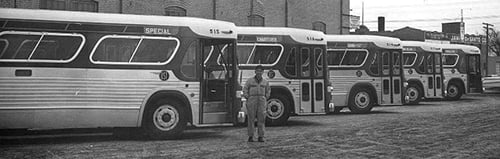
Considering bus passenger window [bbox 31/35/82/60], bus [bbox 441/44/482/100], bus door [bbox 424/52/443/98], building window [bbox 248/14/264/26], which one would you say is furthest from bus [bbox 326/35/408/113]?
building window [bbox 248/14/264/26]

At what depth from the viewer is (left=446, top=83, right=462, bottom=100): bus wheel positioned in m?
27.8

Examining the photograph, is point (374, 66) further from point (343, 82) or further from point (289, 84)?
point (289, 84)

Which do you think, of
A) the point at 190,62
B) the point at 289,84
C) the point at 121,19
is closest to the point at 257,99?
the point at 190,62

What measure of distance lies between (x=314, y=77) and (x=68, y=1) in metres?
12.2

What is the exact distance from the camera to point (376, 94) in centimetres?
1992

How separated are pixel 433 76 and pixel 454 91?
3240mm

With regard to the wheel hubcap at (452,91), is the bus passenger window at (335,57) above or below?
above

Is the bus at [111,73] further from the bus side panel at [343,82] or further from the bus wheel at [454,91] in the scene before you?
the bus wheel at [454,91]

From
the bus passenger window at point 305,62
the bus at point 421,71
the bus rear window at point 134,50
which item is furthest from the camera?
the bus at point 421,71

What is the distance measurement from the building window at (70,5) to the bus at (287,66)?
35.3ft

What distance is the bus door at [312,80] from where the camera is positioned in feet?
52.4

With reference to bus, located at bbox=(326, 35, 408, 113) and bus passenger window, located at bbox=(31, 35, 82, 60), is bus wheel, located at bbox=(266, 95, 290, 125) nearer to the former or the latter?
bus, located at bbox=(326, 35, 408, 113)

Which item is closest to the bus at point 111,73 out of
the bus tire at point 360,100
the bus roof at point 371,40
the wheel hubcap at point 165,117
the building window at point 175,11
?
the wheel hubcap at point 165,117

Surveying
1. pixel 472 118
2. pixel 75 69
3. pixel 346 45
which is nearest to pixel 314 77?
pixel 346 45
